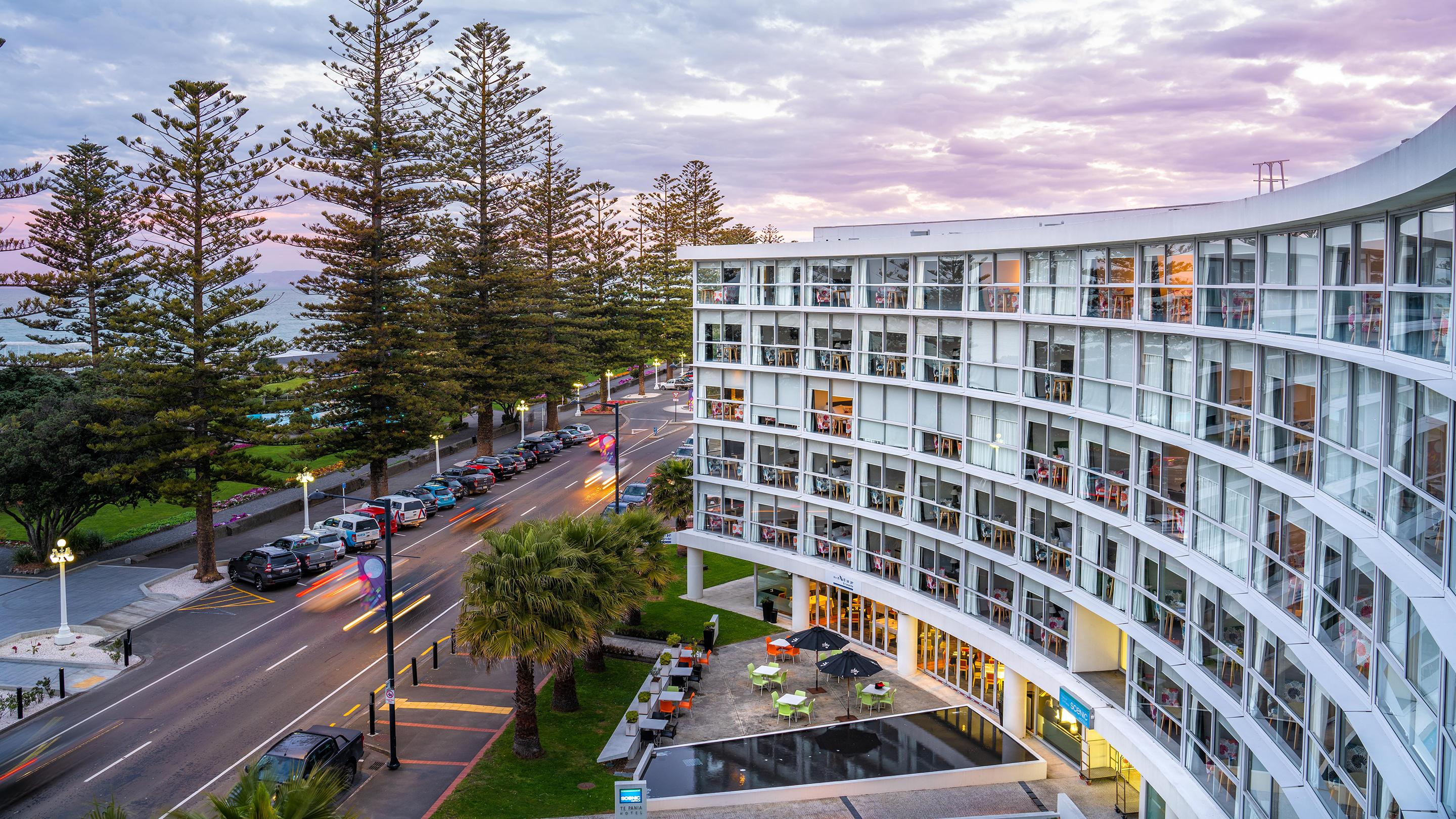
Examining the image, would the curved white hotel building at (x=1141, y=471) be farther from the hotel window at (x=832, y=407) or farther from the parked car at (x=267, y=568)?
the parked car at (x=267, y=568)

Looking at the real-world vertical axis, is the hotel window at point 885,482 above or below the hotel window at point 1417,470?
below

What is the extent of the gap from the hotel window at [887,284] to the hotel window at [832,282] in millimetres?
514

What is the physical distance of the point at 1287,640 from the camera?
14.5m

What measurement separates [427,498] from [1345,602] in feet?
133

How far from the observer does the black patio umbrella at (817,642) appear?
2884cm

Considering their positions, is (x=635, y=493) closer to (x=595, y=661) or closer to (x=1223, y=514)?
(x=595, y=661)

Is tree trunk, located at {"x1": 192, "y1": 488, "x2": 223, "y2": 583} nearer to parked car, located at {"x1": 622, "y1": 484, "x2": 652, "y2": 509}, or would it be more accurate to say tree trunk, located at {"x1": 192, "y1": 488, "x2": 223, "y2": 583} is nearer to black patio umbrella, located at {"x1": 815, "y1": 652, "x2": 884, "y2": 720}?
parked car, located at {"x1": 622, "y1": 484, "x2": 652, "y2": 509}

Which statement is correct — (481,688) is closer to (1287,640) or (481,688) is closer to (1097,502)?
(1097,502)

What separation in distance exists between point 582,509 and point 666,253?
4212 cm

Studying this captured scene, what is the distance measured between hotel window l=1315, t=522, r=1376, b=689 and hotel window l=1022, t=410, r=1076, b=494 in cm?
931

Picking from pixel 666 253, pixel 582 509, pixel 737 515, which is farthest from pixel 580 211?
pixel 737 515

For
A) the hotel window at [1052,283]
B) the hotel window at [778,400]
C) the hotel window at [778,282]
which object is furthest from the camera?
the hotel window at [778,400]

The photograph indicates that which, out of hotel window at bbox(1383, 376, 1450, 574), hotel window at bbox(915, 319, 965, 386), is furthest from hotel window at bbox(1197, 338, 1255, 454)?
hotel window at bbox(915, 319, 965, 386)

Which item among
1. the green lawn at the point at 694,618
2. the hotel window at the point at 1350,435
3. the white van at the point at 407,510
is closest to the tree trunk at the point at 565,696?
the green lawn at the point at 694,618
